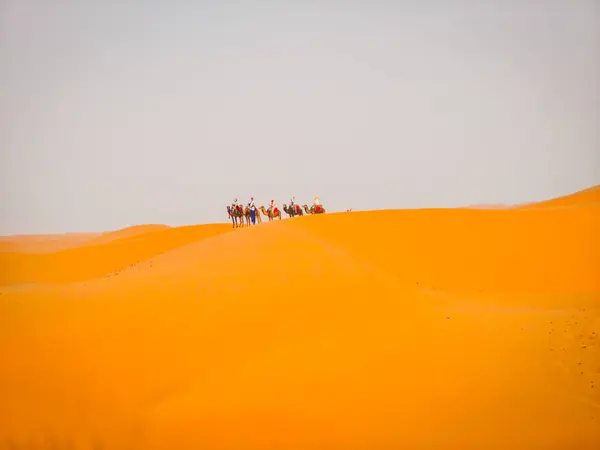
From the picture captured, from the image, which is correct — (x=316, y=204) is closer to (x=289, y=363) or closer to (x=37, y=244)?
(x=289, y=363)

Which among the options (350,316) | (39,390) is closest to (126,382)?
(39,390)

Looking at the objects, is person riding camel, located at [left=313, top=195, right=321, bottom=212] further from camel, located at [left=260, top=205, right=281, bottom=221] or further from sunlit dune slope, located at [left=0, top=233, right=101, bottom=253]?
sunlit dune slope, located at [left=0, top=233, right=101, bottom=253]

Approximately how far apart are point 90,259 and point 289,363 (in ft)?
89.4

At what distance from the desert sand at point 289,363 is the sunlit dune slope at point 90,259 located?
17671 millimetres

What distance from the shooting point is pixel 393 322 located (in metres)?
9.44

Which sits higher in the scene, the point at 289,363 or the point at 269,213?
the point at 269,213

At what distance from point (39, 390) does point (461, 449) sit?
584 centimetres

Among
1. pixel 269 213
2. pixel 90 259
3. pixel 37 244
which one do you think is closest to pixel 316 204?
pixel 269 213

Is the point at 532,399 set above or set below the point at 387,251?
below

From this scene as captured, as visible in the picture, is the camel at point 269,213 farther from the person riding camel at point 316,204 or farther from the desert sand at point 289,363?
the desert sand at point 289,363

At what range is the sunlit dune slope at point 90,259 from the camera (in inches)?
1094

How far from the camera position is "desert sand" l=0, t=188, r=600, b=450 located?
664 cm

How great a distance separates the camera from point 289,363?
7.87 metres

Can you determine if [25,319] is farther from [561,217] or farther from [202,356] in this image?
[561,217]
